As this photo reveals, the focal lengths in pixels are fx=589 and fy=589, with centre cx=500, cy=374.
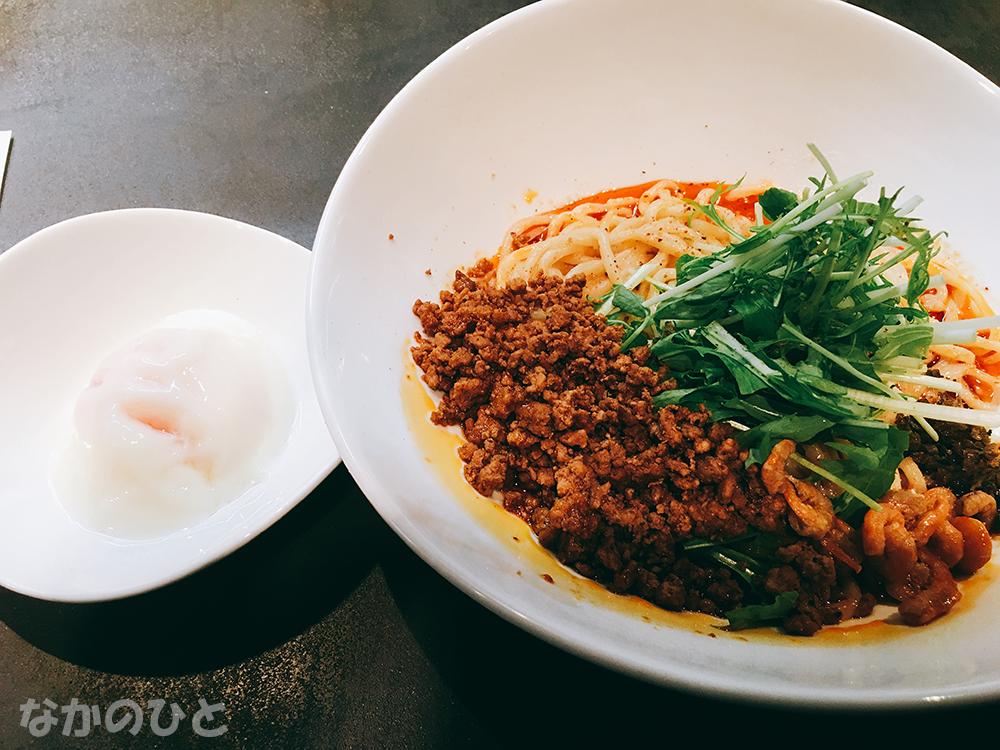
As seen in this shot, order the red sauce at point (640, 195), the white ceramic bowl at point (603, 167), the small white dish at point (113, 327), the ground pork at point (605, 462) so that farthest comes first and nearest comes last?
the red sauce at point (640, 195) < the small white dish at point (113, 327) < the ground pork at point (605, 462) < the white ceramic bowl at point (603, 167)

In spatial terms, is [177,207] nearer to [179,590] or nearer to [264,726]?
[179,590]

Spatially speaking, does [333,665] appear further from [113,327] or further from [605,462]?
[113,327]

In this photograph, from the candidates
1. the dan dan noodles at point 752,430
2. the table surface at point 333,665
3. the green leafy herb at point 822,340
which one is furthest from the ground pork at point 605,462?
the table surface at point 333,665

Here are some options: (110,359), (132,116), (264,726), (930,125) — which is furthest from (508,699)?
(132,116)

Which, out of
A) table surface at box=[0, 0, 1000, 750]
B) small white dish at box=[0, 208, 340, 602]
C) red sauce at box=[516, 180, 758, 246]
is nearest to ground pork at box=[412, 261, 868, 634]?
table surface at box=[0, 0, 1000, 750]

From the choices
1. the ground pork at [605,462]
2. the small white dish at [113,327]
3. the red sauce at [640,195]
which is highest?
the red sauce at [640,195]

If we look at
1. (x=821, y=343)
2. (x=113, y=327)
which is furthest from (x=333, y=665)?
(x=821, y=343)

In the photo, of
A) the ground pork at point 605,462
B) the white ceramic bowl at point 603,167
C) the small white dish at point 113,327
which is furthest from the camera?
the small white dish at point 113,327

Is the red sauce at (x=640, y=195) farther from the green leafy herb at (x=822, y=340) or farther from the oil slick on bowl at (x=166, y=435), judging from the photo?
the oil slick on bowl at (x=166, y=435)
